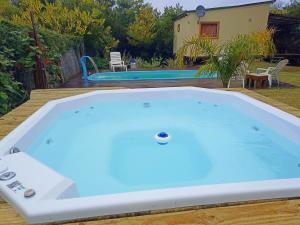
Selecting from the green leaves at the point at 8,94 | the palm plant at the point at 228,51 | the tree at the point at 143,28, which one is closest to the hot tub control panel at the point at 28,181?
the green leaves at the point at 8,94

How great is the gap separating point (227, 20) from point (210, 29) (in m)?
0.97

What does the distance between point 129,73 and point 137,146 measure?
7.46m

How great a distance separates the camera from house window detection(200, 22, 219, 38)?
13102 mm

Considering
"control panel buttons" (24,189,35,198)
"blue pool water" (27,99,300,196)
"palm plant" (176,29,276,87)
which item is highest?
"palm plant" (176,29,276,87)

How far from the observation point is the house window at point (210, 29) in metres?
13.1

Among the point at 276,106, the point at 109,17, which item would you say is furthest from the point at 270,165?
the point at 109,17

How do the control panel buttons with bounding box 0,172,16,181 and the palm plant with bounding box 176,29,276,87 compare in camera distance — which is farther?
the palm plant with bounding box 176,29,276,87

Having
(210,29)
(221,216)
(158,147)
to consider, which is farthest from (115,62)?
(221,216)

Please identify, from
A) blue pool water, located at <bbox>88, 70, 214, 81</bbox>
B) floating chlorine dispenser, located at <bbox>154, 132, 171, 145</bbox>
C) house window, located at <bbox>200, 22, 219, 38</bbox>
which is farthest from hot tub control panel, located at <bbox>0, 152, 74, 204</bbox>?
house window, located at <bbox>200, 22, 219, 38</bbox>

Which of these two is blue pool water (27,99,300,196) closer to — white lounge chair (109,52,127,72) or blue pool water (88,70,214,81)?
blue pool water (88,70,214,81)

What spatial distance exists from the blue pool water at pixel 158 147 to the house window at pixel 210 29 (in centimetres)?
932

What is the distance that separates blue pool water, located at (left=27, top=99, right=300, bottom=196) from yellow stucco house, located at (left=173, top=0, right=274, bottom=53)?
9.34 metres

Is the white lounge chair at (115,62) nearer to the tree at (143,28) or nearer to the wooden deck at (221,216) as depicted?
the tree at (143,28)

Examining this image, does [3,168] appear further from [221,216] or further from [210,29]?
[210,29]
